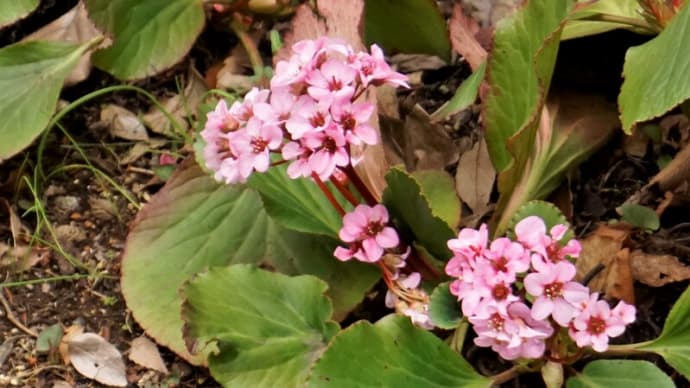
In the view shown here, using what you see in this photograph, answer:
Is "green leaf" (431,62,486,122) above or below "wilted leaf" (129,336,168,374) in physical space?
above

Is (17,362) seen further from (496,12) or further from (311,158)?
(496,12)

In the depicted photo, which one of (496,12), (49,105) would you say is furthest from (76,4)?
(496,12)

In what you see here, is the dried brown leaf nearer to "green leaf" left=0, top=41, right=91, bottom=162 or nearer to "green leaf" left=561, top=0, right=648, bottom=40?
"green leaf" left=561, top=0, right=648, bottom=40

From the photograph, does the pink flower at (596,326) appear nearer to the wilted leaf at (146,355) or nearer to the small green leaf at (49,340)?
the wilted leaf at (146,355)

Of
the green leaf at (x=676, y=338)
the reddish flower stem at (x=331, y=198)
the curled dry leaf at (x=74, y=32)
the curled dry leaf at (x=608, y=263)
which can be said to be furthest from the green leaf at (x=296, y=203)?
the curled dry leaf at (x=74, y=32)

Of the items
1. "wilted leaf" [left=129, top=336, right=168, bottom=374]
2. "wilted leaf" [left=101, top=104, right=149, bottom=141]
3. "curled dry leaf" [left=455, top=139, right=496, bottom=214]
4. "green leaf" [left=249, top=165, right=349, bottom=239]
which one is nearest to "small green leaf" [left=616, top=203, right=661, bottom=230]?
"curled dry leaf" [left=455, top=139, right=496, bottom=214]

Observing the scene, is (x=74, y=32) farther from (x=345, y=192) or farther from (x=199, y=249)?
(x=345, y=192)
